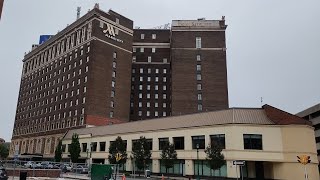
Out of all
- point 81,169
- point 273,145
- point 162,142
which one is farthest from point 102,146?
point 273,145

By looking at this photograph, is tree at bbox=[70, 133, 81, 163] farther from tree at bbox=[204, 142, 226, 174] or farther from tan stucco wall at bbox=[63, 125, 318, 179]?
tree at bbox=[204, 142, 226, 174]

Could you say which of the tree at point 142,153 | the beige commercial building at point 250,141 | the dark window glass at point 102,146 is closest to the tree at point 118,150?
the tree at point 142,153

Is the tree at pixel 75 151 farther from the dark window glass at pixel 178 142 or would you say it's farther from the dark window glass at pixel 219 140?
the dark window glass at pixel 219 140

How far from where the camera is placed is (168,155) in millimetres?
54812

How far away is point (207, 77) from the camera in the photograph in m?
103

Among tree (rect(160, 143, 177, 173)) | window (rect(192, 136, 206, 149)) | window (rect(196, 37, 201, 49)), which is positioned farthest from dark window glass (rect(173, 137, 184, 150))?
window (rect(196, 37, 201, 49))

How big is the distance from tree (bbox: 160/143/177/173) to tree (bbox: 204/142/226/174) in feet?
24.5

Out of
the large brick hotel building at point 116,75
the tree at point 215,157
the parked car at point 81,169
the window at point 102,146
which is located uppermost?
the large brick hotel building at point 116,75

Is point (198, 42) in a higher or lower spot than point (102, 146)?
higher

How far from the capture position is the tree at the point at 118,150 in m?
61.7

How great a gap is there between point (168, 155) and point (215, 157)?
9.54m

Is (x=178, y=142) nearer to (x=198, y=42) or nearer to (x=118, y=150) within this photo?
(x=118, y=150)

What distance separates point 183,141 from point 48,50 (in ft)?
268

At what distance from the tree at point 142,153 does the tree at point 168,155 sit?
12.2 ft
